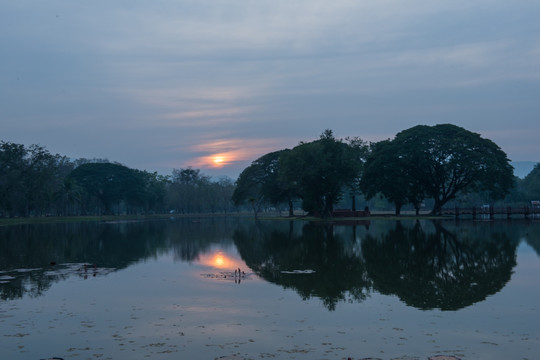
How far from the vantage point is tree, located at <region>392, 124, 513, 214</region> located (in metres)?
102

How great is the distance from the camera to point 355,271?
3000 cm

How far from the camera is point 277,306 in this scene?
20.8 meters

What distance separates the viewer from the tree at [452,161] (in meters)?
102

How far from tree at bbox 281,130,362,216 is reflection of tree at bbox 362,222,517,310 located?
52.3m

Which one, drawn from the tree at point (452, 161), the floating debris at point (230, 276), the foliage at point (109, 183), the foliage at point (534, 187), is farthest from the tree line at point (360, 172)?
the floating debris at point (230, 276)

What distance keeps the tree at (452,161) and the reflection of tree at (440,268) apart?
183 feet

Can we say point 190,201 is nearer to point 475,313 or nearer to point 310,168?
point 310,168

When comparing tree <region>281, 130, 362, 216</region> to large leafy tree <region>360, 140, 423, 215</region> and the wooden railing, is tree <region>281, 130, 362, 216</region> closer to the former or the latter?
large leafy tree <region>360, 140, 423, 215</region>

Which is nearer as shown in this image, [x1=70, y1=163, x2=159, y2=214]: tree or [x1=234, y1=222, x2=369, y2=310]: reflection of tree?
[x1=234, y1=222, x2=369, y2=310]: reflection of tree

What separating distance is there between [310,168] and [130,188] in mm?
92150

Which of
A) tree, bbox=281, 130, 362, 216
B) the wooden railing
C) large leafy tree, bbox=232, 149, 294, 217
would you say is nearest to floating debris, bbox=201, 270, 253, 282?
tree, bbox=281, 130, 362, 216

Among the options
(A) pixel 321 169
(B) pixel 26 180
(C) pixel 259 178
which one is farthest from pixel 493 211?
(B) pixel 26 180

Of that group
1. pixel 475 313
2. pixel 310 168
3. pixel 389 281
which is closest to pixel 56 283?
pixel 389 281

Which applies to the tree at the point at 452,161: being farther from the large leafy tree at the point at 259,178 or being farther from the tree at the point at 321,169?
the large leafy tree at the point at 259,178
